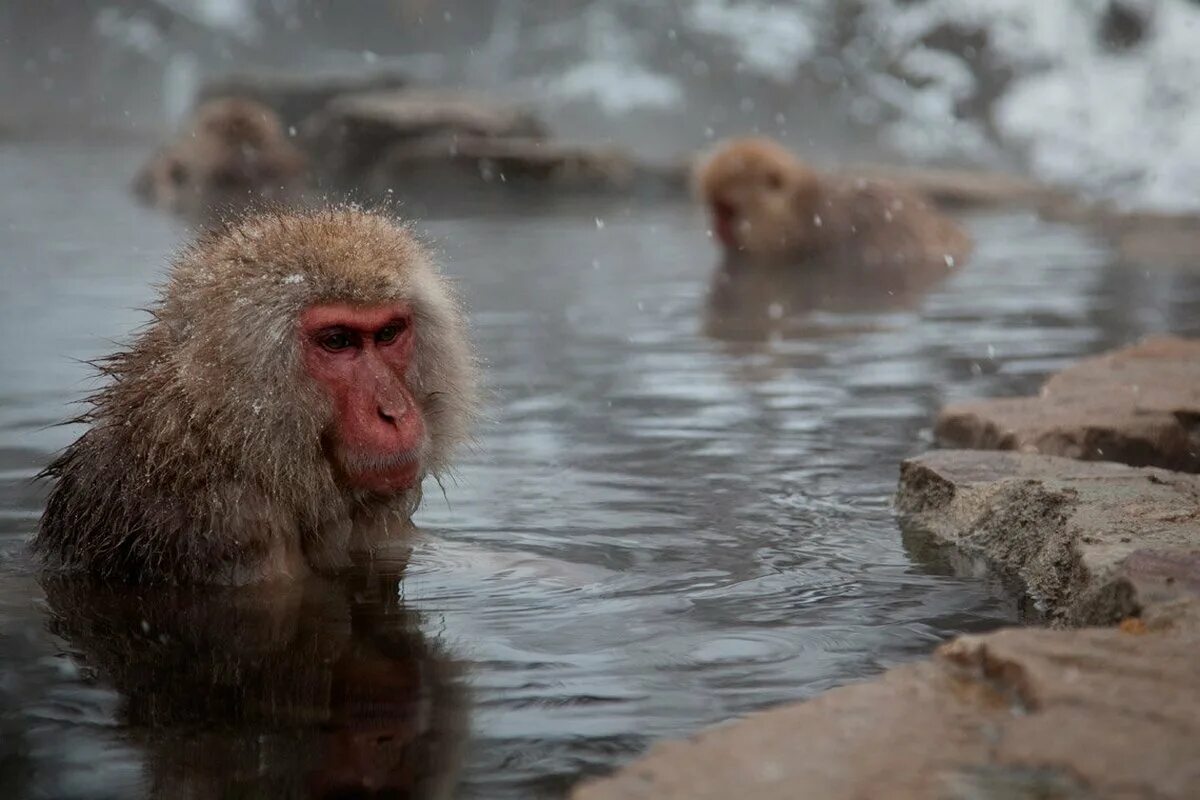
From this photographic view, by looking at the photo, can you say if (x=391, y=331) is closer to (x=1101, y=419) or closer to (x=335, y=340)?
(x=335, y=340)

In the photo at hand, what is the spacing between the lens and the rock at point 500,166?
17781 mm

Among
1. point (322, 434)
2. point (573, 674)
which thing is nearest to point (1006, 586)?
point (573, 674)

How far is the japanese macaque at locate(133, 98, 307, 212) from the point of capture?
15.7m

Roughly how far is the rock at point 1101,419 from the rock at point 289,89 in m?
16.5

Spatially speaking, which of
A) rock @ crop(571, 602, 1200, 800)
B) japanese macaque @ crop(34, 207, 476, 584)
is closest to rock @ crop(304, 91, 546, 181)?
japanese macaque @ crop(34, 207, 476, 584)

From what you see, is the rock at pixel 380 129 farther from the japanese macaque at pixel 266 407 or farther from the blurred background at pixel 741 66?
the japanese macaque at pixel 266 407

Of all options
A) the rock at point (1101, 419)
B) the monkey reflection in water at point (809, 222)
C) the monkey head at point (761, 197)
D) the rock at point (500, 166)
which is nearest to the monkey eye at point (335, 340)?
the rock at point (1101, 419)

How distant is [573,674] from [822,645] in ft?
1.71

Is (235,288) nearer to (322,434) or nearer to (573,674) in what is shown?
(322,434)

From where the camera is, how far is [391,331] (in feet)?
11.8

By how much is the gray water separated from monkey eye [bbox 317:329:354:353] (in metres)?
0.58

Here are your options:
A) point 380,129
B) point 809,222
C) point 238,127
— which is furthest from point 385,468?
point 380,129

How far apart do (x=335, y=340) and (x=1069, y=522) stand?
1.64 meters

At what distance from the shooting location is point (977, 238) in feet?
45.4
